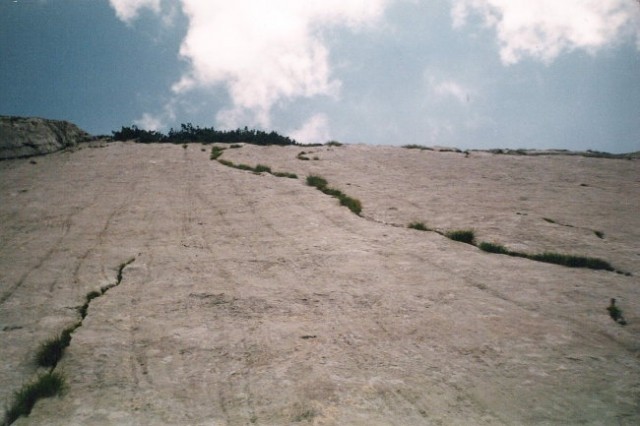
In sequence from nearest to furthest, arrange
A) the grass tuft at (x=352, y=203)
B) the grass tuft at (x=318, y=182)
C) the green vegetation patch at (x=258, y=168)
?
the grass tuft at (x=352, y=203) < the grass tuft at (x=318, y=182) < the green vegetation patch at (x=258, y=168)

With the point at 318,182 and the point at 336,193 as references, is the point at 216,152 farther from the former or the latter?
the point at 336,193

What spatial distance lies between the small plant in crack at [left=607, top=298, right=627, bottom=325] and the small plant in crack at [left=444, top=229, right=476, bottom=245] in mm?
2070

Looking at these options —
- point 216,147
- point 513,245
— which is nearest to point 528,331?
point 513,245

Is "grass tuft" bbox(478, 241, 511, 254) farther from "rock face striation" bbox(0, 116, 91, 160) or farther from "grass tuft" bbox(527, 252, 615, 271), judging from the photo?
"rock face striation" bbox(0, 116, 91, 160)

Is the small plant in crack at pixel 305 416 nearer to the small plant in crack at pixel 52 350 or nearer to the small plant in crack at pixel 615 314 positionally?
the small plant in crack at pixel 52 350

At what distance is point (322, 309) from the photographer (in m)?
4.10

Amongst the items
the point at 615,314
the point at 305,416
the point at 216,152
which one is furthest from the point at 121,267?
the point at 216,152

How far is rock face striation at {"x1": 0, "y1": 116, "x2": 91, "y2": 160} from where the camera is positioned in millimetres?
13633

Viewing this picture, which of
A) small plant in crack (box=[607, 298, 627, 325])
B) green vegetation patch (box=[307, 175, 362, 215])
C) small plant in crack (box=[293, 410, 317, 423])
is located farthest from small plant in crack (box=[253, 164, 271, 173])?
small plant in crack (box=[293, 410, 317, 423])

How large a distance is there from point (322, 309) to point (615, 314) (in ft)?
9.32

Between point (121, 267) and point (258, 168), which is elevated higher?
point (258, 168)

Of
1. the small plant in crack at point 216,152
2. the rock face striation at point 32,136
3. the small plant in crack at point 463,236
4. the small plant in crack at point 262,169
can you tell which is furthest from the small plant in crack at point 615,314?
the rock face striation at point 32,136

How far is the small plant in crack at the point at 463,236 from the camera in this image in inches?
232

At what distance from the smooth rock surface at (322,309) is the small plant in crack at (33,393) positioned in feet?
0.25
